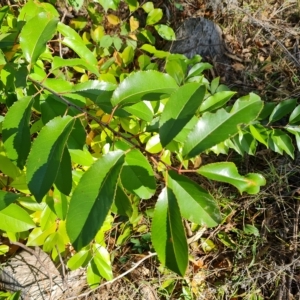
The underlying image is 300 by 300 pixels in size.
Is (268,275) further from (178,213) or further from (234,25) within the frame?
(234,25)

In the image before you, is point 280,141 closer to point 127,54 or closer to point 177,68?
point 177,68

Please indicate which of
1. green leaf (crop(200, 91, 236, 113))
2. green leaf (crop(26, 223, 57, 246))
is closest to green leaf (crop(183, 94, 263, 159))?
green leaf (crop(200, 91, 236, 113))

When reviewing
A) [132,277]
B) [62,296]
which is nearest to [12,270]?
[62,296]

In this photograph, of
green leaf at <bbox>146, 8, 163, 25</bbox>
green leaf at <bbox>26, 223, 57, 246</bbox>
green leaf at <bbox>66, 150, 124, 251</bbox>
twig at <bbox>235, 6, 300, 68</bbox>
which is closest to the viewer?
green leaf at <bbox>66, 150, 124, 251</bbox>

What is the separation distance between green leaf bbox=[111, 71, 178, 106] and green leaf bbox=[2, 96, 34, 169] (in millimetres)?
252

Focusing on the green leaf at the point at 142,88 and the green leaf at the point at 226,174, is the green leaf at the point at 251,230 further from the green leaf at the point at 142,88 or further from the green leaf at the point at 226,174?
the green leaf at the point at 142,88

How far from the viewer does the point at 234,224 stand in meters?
2.29

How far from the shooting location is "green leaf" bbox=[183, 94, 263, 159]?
83 cm

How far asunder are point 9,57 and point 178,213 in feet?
3.03

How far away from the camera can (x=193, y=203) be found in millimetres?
801

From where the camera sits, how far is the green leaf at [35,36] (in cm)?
105

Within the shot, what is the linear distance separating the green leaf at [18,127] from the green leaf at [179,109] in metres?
0.37

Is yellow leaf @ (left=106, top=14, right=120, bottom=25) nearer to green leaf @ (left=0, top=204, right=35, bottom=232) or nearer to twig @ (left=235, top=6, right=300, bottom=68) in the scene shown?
Result: twig @ (left=235, top=6, right=300, bottom=68)

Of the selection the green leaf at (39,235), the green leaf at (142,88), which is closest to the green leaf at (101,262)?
the green leaf at (39,235)
